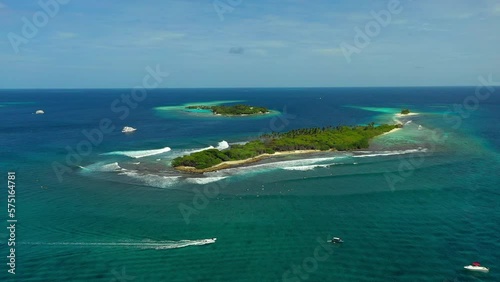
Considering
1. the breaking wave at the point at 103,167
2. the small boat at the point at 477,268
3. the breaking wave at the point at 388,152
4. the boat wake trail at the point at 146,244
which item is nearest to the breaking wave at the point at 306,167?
the breaking wave at the point at 388,152

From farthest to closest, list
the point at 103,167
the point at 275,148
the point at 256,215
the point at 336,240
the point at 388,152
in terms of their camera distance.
Answer: 1. the point at 388,152
2. the point at 275,148
3. the point at 103,167
4. the point at 256,215
5. the point at 336,240

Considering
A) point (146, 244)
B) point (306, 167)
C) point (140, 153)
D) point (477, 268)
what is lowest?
point (477, 268)

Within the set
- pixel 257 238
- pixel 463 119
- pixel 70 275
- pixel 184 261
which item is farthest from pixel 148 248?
pixel 463 119

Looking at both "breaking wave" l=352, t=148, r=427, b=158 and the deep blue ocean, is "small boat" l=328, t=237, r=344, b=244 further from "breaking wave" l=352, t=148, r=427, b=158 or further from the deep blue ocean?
"breaking wave" l=352, t=148, r=427, b=158

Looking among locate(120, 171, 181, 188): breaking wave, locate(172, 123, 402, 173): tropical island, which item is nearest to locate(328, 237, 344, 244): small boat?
locate(120, 171, 181, 188): breaking wave

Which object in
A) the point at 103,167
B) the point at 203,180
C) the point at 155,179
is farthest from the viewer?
the point at 103,167

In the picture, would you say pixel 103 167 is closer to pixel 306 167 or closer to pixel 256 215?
pixel 256 215

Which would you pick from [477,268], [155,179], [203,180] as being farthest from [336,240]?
[155,179]

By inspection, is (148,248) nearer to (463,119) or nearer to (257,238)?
(257,238)

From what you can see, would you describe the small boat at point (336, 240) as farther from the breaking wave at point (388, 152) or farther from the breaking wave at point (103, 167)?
the breaking wave at point (103, 167)
